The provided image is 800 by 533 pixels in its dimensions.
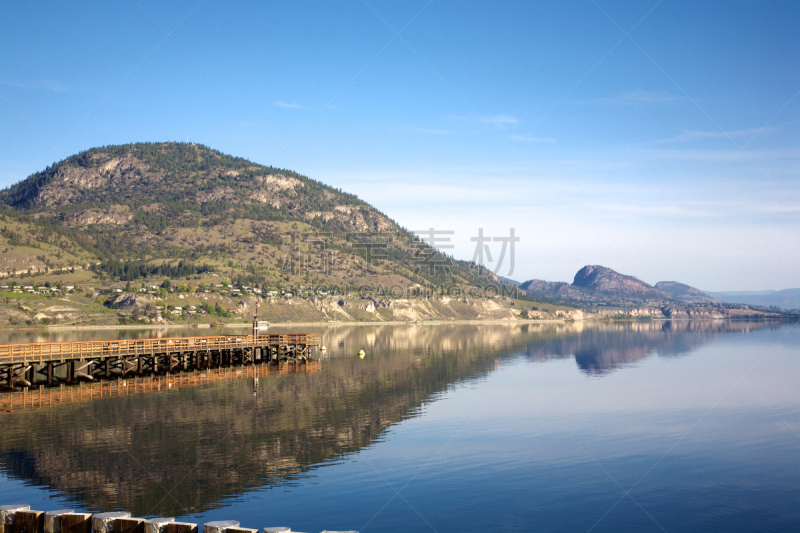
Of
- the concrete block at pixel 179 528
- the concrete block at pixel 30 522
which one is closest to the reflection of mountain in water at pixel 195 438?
the concrete block at pixel 30 522

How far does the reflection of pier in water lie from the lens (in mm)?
46719

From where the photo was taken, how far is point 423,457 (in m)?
31.3

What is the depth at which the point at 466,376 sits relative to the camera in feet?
221

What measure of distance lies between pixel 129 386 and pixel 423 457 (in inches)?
1446

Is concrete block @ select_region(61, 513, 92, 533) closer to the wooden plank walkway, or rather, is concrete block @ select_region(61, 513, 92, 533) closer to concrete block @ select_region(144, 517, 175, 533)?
concrete block @ select_region(144, 517, 175, 533)

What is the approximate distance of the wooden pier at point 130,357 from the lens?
57.5 meters

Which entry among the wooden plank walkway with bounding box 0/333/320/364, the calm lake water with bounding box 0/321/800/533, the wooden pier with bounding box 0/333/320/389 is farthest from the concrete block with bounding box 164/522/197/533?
the wooden plank walkway with bounding box 0/333/320/364

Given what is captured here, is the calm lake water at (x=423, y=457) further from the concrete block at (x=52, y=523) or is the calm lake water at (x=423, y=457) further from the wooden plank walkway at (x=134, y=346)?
the wooden plank walkway at (x=134, y=346)

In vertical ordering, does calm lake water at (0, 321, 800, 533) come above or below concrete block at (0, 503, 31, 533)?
below

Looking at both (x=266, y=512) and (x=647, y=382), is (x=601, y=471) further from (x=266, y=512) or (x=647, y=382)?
(x=647, y=382)

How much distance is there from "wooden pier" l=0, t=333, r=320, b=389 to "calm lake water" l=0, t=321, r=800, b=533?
46.7 feet

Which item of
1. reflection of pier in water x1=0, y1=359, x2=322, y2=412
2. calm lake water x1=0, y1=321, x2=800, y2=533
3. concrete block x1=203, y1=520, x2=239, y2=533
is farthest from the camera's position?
reflection of pier in water x1=0, y1=359, x2=322, y2=412

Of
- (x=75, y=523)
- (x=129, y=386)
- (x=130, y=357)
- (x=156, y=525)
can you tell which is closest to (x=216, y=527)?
(x=156, y=525)

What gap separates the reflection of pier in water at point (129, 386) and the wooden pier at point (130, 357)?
108 inches
